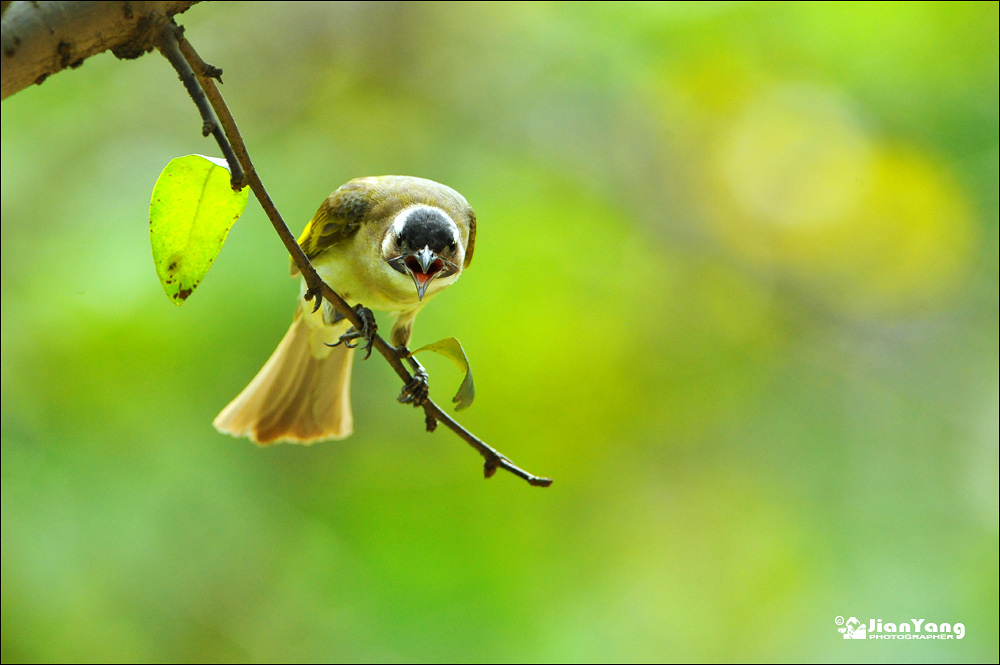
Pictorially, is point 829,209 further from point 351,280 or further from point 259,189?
point 259,189

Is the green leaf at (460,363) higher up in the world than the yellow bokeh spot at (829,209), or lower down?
lower down

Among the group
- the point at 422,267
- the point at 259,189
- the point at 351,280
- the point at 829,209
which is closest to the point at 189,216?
the point at 259,189

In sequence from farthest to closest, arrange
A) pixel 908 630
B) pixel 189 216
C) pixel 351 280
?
1. pixel 908 630
2. pixel 351 280
3. pixel 189 216

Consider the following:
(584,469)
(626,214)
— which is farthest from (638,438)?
(626,214)

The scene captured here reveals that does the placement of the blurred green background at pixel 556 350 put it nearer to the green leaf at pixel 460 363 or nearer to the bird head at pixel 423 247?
the bird head at pixel 423 247

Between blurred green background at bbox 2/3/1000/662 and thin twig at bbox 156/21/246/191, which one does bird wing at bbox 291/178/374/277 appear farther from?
thin twig at bbox 156/21/246/191

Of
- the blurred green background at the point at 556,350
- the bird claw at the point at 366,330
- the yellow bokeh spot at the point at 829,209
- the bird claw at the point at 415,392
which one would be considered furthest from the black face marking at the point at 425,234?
the yellow bokeh spot at the point at 829,209
